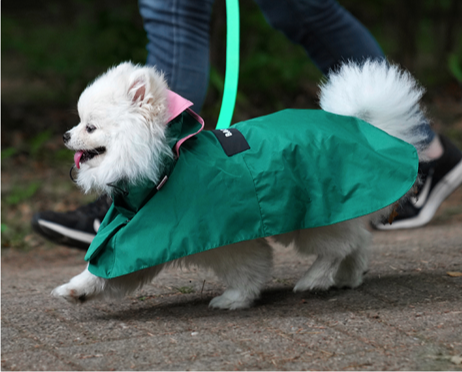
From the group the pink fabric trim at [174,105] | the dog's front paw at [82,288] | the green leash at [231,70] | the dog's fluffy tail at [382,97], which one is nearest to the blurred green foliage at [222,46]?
the green leash at [231,70]

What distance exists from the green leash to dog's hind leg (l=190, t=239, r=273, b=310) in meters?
0.71

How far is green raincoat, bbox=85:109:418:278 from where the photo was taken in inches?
90.7

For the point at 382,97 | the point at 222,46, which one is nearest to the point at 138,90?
the point at 382,97

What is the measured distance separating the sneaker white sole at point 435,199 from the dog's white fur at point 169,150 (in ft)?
4.19

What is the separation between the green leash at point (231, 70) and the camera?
2.96m

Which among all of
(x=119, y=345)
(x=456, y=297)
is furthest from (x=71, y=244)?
(x=456, y=297)

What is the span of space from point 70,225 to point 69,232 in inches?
1.6

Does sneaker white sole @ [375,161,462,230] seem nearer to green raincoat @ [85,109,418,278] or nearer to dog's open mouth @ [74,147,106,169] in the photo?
green raincoat @ [85,109,418,278]

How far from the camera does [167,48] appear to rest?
3.11 metres

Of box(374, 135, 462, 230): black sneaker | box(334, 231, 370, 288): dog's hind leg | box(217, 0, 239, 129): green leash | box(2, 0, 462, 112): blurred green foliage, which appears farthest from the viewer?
box(2, 0, 462, 112): blurred green foliage

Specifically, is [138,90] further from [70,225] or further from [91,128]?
[70,225]

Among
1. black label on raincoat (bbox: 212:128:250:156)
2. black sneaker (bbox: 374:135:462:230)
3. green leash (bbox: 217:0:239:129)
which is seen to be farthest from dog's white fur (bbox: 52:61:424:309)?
black sneaker (bbox: 374:135:462:230)

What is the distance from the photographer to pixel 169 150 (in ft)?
7.59

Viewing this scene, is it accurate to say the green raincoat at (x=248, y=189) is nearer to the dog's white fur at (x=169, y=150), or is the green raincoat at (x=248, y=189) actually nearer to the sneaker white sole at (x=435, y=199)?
the dog's white fur at (x=169, y=150)
